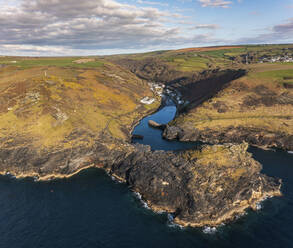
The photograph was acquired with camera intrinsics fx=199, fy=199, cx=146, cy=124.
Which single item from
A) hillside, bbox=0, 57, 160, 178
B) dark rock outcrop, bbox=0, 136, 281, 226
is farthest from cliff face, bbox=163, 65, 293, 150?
hillside, bbox=0, 57, 160, 178

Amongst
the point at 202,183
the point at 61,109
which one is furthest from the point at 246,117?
the point at 61,109

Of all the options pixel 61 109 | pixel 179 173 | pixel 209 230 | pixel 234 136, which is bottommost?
pixel 209 230

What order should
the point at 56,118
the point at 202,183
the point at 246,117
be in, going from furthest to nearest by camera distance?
the point at 246,117 < the point at 56,118 < the point at 202,183

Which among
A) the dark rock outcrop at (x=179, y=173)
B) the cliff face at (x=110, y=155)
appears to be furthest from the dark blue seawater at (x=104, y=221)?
the cliff face at (x=110, y=155)

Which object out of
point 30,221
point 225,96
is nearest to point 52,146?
point 30,221

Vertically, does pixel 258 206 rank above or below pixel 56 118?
below

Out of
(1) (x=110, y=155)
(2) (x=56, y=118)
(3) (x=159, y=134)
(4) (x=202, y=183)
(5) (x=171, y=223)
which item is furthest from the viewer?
(3) (x=159, y=134)

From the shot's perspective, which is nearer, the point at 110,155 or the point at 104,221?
the point at 104,221

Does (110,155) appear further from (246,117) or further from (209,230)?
(246,117)

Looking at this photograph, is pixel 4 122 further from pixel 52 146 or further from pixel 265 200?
pixel 265 200
